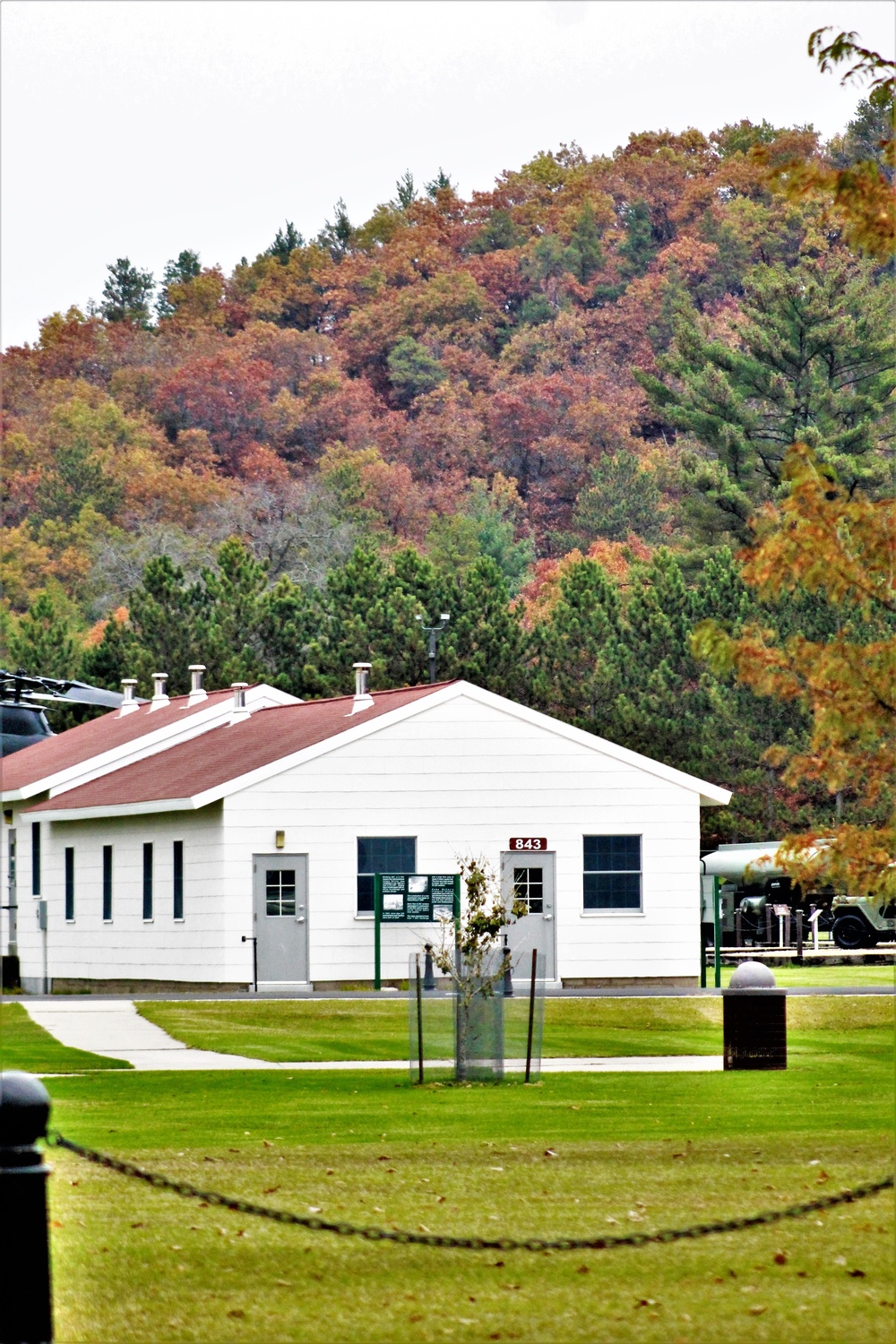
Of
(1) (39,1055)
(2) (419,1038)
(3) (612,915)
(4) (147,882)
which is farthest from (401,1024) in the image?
(4) (147,882)

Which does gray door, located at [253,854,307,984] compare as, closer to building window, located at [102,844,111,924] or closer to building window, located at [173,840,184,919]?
building window, located at [173,840,184,919]

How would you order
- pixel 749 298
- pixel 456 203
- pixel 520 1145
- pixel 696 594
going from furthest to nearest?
pixel 456 203
pixel 749 298
pixel 696 594
pixel 520 1145

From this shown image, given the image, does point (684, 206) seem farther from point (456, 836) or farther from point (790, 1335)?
point (790, 1335)

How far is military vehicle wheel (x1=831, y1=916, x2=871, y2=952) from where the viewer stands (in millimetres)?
46500

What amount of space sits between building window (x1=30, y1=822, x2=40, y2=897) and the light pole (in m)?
10.5

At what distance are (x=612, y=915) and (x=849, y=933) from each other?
1282 centimetres

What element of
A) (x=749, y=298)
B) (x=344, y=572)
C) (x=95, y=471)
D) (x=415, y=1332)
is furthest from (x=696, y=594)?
(x=415, y=1332)

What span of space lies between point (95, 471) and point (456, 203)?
16019mm

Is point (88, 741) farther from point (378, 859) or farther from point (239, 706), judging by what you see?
point (378, 859)

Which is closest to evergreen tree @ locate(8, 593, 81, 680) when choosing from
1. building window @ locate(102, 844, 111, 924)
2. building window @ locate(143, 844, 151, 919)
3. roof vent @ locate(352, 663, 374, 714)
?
building window @ locate(102, 844, 111, 924)

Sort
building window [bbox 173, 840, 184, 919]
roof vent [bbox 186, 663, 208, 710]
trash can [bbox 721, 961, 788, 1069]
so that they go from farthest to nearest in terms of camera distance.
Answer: roof vent [bbox 186, 663, 208, 710], building window [bbox 173, 840, 184, 919], trash can [bbox 721, 961, 788, 1069]

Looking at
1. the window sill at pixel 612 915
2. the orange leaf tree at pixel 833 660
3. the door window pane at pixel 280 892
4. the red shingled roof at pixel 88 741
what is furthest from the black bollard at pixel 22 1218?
the red shingled roof at pixel 88 741

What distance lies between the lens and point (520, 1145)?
14594 mm

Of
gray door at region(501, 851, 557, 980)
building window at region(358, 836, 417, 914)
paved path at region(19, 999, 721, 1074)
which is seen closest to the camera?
paved path at region(19, 999, 721, 1074)
